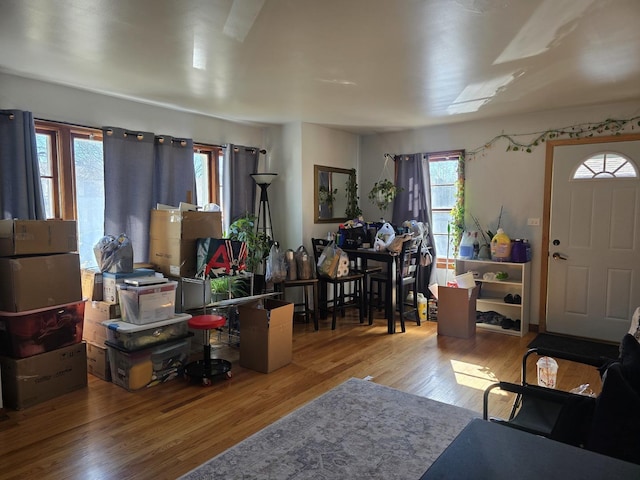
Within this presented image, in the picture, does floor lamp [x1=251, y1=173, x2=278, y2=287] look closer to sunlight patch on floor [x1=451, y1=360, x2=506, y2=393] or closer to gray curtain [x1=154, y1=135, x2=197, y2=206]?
gray curtain [x1=154, y1=135, x2=197, y2=206]

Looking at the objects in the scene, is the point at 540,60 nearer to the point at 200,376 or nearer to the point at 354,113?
the point at 354,113

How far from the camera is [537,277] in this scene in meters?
4.66

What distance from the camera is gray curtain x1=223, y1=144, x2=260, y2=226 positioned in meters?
4.91

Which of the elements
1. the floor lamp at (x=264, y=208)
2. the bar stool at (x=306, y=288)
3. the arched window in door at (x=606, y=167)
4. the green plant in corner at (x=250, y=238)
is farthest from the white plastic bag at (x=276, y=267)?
the arched window in door at (x=606, y=167)

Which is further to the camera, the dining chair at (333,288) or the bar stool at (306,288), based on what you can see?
the dining chair at (333,288)

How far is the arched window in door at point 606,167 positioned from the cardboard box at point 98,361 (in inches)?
188

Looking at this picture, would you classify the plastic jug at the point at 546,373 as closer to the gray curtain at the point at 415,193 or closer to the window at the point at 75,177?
the gray curtain at the point at 415,193

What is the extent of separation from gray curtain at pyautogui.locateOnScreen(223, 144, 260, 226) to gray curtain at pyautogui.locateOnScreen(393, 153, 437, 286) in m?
1.90

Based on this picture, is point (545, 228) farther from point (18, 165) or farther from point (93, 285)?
point (18, 165)

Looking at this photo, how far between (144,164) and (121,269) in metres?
1.16

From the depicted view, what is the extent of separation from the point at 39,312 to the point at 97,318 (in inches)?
20.9

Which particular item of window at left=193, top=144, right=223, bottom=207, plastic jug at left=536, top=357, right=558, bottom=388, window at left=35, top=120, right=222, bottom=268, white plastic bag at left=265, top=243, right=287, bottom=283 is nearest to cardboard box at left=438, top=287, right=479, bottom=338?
plastic jug at left=536, top=357, right=558, bottom=388

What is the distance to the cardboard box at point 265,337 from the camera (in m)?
3.46

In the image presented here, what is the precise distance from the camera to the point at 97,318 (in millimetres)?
3430
